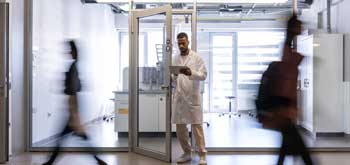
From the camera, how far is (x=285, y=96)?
10.6ft

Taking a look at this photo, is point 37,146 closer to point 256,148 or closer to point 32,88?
point 32,88

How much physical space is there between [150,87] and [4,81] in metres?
2.18

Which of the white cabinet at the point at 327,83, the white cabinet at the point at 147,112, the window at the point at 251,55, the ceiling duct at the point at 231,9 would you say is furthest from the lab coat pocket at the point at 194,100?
the window at the point at 251,55

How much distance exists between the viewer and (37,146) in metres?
6.12

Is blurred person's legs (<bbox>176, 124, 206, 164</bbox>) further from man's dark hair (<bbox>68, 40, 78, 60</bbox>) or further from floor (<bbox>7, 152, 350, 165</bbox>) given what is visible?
man's dark hair (<bbox>68, 40, 78, 60</bbox>)

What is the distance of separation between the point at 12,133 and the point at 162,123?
2.24 metres

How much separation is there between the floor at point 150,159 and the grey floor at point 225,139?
0.25 meters

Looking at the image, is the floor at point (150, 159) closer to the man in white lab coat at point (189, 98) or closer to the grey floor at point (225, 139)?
the grey floor at point (225, 139)

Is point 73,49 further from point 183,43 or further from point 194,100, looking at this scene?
point 194,100

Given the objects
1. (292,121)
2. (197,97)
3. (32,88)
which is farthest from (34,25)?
(292,121)

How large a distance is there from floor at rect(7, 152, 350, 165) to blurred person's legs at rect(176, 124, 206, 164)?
0.13 meters

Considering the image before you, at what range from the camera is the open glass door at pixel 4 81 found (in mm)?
5098

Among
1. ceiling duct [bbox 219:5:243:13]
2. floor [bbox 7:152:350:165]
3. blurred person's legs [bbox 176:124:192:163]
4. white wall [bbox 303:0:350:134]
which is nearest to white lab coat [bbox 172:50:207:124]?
blurred person's legs [bbox 176:124:192:163]

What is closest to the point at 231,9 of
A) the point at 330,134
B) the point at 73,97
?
the point at 330,134
